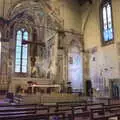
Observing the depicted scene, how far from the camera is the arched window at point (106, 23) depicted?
777 inches

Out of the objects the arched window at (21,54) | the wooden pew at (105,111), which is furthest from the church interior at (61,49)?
the wooden pew at (105,111)

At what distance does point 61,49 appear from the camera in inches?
853

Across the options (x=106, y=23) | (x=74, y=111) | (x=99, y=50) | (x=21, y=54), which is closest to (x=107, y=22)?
(x=106, y=23)

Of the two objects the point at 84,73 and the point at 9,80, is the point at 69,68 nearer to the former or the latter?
the point at 84,73

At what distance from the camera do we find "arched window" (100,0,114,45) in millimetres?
19734

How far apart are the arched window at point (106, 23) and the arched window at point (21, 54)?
30.6ft

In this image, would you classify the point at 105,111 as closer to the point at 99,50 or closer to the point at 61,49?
the point at 99,50

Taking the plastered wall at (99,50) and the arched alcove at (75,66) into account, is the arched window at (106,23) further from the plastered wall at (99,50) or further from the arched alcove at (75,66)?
the arched alcove at (75,66)

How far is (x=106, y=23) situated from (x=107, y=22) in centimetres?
16

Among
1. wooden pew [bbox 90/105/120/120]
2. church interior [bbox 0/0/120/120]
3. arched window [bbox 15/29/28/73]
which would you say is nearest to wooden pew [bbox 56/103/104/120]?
wooden pew [bbox 90/105/120/120]

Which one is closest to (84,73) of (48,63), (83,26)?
(48,63)

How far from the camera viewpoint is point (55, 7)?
2233 cm

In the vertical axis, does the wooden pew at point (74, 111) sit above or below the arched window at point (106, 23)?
below

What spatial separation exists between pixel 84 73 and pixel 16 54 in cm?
827
